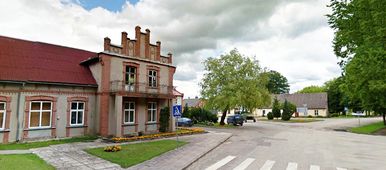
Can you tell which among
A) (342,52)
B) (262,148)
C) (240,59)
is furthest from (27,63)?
(342,52)

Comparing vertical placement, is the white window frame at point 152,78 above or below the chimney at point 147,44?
below

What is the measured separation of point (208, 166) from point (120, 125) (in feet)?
31.9

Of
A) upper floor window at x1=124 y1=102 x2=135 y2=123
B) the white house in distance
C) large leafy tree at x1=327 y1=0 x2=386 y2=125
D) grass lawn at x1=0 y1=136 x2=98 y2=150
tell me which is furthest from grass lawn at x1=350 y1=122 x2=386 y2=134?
the white house in distance

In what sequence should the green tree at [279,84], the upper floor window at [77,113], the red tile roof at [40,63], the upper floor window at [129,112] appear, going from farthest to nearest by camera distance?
the green tree at [279,84], the upper floor window at [129,112], the upper floor window at [77,113], the red tile roof at [40,63]

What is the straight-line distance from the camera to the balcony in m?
19.8

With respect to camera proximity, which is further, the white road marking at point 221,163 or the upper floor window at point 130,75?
the upper floor window at point 130,75

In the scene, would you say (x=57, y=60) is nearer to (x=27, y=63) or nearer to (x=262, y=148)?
(x=27, y=63)

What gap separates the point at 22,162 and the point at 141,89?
1170cm

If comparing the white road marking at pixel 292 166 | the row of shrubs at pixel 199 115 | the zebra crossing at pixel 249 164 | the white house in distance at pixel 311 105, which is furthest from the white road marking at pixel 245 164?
the white house in distance at pixel 311 105

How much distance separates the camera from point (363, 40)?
23.4m

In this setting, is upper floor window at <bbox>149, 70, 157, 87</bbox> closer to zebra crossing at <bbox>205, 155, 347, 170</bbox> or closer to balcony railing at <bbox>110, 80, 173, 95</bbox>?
balcony railing at <bbox>110, 80, 173, 95</bbox>

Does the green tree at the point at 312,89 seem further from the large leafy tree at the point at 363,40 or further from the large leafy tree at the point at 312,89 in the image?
the large leafy tree at the point at 363,40

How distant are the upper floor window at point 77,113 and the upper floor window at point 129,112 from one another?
325 cm

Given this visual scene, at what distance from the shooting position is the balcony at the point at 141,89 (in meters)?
19.8
